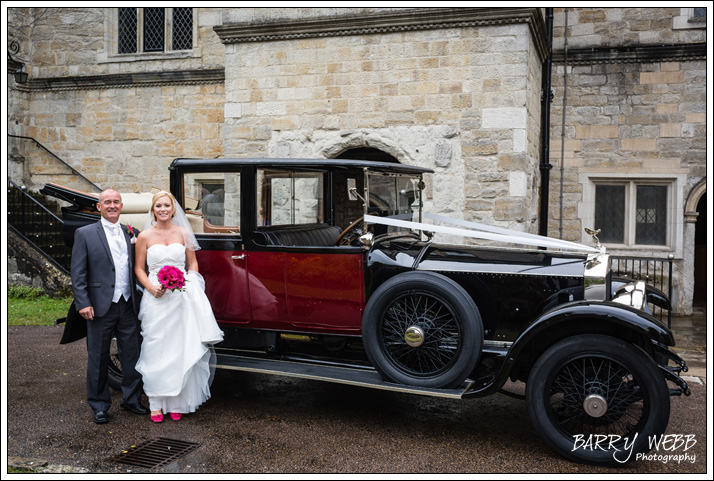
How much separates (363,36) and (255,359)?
5787 millimetres

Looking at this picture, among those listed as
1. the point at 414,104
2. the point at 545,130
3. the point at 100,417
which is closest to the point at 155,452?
the point at 100,417

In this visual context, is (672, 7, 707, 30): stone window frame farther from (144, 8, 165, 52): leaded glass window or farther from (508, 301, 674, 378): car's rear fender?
(144, 8, 165, 52): leaded glass window

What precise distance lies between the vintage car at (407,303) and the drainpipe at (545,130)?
5.77 metres

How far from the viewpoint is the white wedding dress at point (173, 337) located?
4992mm

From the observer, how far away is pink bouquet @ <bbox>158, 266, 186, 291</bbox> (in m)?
4.88

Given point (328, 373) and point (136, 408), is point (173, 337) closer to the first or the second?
point (136, 408)

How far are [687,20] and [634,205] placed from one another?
3240 millimetres

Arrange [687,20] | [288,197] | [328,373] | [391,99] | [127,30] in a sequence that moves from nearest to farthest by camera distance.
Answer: [328,373], [288,197], [391,99], [687,20], [127,30]

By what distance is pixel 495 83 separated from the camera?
8.84 metres

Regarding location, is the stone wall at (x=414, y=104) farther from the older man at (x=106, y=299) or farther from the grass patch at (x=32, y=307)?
the older man at (x=106, y=299)

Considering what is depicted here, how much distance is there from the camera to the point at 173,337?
505cm

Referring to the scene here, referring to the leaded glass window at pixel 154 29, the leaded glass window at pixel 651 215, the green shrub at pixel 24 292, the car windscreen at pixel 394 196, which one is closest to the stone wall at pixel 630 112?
the leaded glass window at pixel 651 215

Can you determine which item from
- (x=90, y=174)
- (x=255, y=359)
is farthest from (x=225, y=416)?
(x=90, y=174)

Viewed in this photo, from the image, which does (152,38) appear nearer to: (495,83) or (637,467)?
(495,83)
